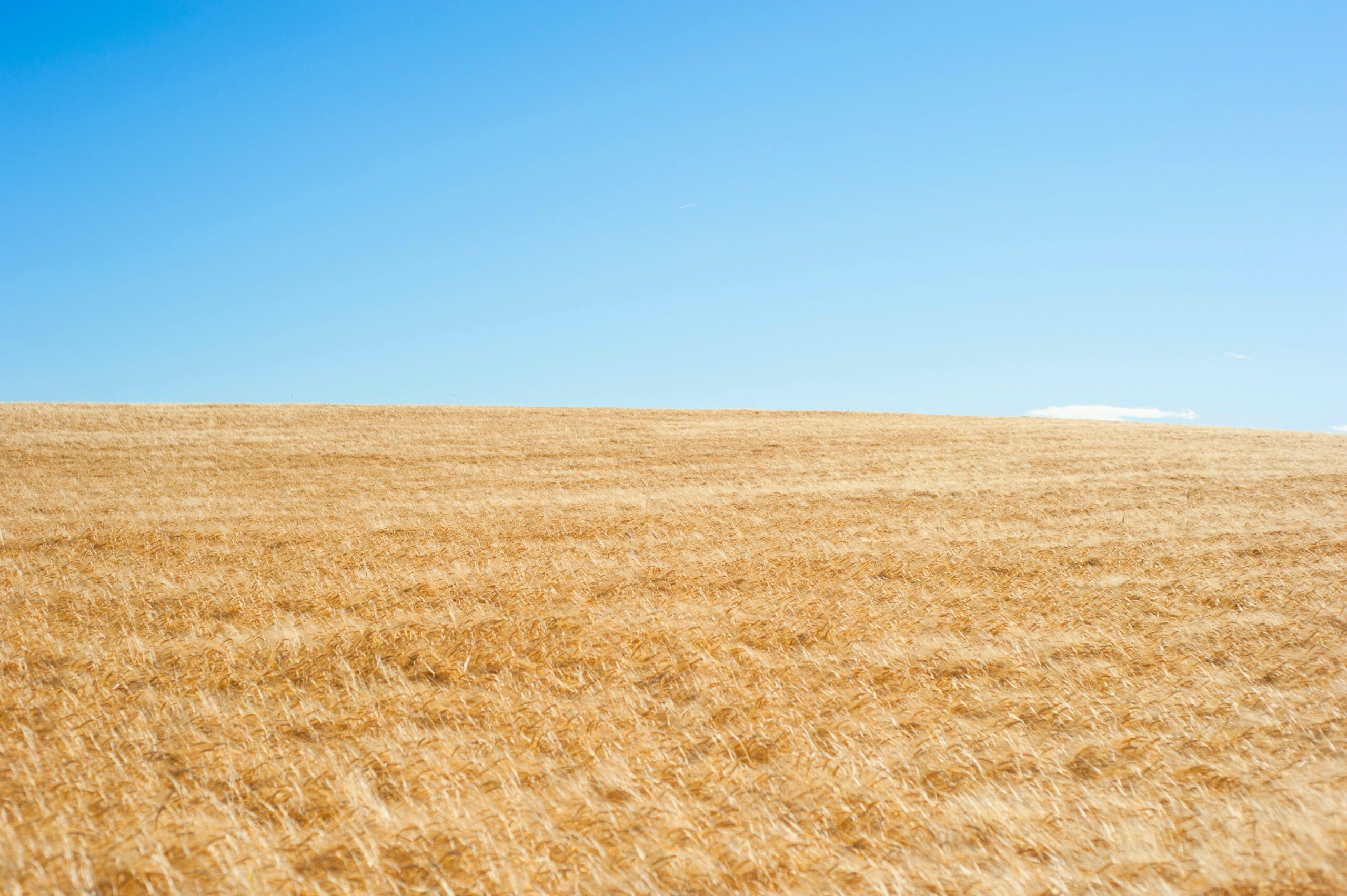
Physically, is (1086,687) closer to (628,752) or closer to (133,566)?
(628,752)

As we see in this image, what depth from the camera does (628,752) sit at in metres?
6.39

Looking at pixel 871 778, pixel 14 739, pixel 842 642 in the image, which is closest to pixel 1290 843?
pixel 871 778

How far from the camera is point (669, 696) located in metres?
7.62

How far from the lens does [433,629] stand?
9289 millimetres

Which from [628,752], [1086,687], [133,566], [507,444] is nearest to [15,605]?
[133,566]

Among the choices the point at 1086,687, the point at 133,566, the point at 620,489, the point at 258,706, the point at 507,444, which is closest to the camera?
the point at 258,706

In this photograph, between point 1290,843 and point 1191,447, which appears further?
point 1191,447

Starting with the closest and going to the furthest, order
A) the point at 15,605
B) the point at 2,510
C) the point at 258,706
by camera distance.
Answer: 1. the point at 258,706
2. the point at 15,605
3. the point at 2,510

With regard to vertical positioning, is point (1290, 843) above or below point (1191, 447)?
below

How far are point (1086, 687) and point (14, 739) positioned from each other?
980cm

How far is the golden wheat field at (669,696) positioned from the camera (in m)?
5.09

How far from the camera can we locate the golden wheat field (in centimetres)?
509

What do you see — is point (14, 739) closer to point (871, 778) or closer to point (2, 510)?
point (871, 778)

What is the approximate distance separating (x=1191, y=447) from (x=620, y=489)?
20479 mm
